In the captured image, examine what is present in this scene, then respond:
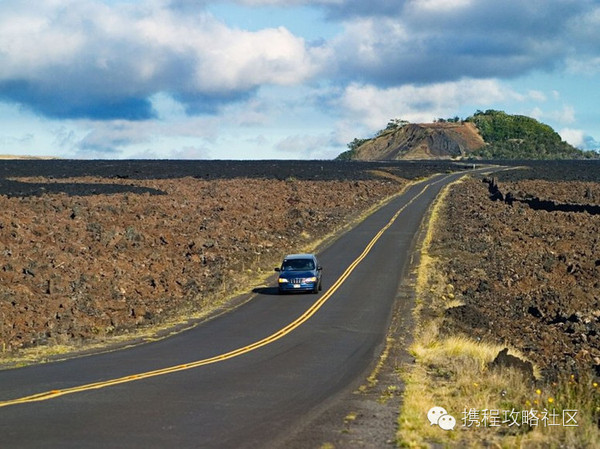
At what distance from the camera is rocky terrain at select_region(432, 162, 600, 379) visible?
93.5 ft

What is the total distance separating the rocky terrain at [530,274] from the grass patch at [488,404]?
9.47ft

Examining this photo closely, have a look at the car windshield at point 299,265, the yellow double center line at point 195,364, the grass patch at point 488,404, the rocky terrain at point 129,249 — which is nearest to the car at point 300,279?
the car windshield at point 299,265

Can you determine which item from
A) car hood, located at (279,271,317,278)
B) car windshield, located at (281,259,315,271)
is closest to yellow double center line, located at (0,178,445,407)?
car hood, located at (279,271,317,278)

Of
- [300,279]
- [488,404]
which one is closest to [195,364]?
[488,404]

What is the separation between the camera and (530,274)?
41.7 m

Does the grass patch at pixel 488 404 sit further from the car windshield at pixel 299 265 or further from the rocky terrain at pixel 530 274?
the car windshield at pixel 299 265

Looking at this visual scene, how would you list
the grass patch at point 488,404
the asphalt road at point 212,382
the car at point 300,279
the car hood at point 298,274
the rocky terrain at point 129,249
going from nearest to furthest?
the grass patch at point 488,404
the asphalt road at point 212,382
the rocky terrain at point 129,249
the car at point 300,279
the car hood at point 298,274

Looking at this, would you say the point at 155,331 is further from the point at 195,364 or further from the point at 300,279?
the point at 300,279

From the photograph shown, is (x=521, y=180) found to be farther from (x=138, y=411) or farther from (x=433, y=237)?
(x=138, y=411)

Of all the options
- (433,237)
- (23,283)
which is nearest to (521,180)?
(433,237)

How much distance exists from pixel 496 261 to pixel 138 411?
33.3 m

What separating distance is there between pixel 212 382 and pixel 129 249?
26046 mm

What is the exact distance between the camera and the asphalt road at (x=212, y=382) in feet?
47.0

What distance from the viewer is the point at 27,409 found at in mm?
16062
